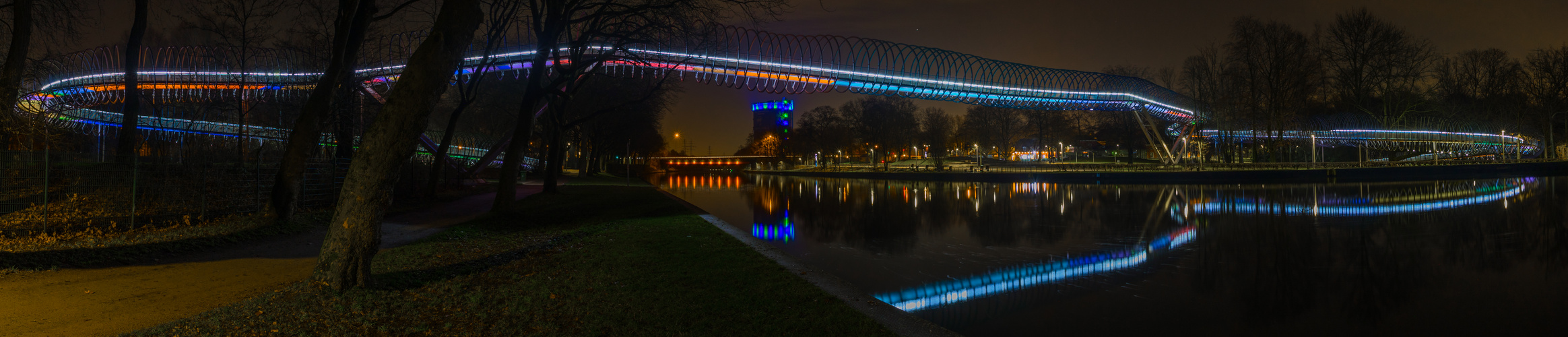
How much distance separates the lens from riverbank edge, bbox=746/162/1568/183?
37656 mm

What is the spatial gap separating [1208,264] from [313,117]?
15.9 metres

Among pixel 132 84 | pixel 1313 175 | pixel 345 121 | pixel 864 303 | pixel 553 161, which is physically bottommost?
pixel 864 303

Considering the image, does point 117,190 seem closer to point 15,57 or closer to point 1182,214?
point 15,57

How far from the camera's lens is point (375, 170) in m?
6.41

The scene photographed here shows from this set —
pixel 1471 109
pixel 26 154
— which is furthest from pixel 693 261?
pixel 1471 109

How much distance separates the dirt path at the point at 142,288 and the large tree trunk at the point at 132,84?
8753 millimetres

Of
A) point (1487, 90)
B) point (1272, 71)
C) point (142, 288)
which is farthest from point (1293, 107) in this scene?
point (142, 288)

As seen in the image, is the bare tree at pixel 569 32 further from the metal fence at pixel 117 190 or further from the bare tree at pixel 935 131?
the bare tree at pixel 935 131

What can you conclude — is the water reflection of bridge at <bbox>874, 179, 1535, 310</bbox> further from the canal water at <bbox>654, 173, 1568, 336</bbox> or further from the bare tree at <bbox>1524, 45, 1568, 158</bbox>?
the bare tree at <bbox>1524, 45, 1568, 158</bbox>

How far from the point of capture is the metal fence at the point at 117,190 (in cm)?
1098

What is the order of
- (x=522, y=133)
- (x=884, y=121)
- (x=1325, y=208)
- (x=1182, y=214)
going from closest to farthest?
(x=1182, y=214), (x=522, y=133), (x=1325, y=208), (x=884, y=121)

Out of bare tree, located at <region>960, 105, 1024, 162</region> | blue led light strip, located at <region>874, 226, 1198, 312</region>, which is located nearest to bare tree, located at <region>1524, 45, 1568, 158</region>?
bare tree, located at <region>960, 105, 1024, 162</region>

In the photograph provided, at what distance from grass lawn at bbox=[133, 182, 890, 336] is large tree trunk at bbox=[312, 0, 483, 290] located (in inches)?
10.1

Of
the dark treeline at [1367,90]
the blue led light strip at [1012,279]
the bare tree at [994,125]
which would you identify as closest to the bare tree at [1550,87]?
the dark treeline at [1367,90]
